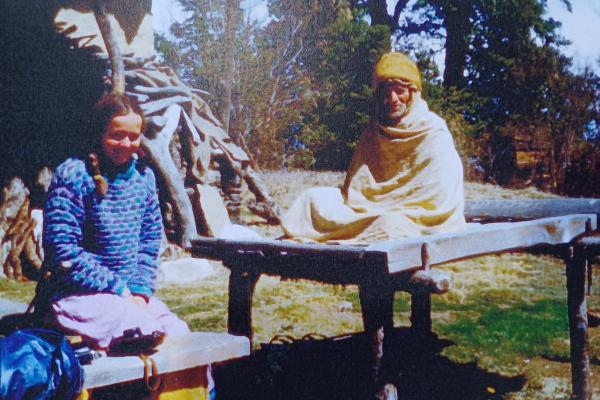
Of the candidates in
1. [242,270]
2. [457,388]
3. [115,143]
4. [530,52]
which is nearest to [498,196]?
[530,52]

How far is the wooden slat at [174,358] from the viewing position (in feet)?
6.21

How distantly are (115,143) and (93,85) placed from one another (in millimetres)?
3962

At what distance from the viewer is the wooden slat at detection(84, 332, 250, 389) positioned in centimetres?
189

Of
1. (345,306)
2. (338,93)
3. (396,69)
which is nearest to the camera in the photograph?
(396,69)

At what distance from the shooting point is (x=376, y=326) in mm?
2436

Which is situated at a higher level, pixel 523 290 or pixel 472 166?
pixel 472 166

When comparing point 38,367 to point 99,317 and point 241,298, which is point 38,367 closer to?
point 99,317

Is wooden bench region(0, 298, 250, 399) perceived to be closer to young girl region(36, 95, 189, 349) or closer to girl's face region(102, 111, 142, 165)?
young girl region(36, 95, 189, 349)

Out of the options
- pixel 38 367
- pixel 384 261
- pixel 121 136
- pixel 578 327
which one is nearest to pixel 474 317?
pixel 578 327

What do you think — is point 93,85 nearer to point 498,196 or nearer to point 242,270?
point 242,270

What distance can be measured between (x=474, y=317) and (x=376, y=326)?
2.78 m

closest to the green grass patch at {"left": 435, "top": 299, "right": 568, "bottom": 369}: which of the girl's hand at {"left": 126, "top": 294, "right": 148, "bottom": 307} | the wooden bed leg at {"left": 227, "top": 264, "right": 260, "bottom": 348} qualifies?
the wooden bed leg at {"left": 227, "top": 264, "right": 260, "bottom": 348}

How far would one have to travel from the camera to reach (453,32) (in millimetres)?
5293

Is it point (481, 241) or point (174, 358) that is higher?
point (481, 241)
